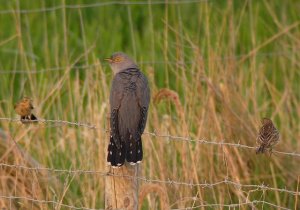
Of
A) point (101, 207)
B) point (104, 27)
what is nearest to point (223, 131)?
point (101, 207)

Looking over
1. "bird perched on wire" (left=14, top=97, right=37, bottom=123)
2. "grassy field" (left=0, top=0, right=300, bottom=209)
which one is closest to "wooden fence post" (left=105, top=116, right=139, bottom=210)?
"grassy field" (left=0, top=0, right=300, bottom=209)

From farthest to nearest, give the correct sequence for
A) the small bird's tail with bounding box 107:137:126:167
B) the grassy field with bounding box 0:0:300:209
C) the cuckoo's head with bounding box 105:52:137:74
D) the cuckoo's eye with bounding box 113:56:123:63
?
the cuckoo's eye with bounding box 113:56:123:63
the cuckoo's head with bounding box 105:52:137:74
the grassy field with bounding box 0:0:300:209
the small bird's tail with bounding box 107:137:126:167

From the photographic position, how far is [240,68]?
10.8 metres

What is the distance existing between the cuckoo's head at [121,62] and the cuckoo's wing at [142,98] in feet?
2.11

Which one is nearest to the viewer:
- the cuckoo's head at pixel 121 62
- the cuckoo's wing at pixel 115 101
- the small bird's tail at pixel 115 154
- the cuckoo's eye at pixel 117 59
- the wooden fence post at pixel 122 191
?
the wooden fence post at pixel 122 191

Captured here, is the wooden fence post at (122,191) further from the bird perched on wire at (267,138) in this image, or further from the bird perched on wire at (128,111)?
the bird perched on wire at (267,138)

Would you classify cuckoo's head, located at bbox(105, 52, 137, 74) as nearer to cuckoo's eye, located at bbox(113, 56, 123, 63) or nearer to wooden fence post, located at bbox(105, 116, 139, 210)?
cuckoo's eye, located at bbox(113, 56, 123, 63)

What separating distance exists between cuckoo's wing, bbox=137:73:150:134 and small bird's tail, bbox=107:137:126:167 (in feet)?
1.30

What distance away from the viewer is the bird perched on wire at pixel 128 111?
7082 mm

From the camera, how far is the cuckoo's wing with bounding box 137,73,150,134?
7.45m

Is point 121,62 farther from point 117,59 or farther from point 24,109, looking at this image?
point 24,109

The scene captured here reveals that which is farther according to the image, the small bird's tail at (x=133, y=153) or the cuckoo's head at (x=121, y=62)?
the cuckoo's head at (x=121, y=62)

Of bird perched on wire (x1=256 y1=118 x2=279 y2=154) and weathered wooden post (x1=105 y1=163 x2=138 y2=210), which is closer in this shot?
weathered wooden post (x1=105 y1=163 x2=138 y2=210)

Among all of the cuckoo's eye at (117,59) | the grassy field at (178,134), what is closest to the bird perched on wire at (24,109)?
the grassy field at (178,134)
